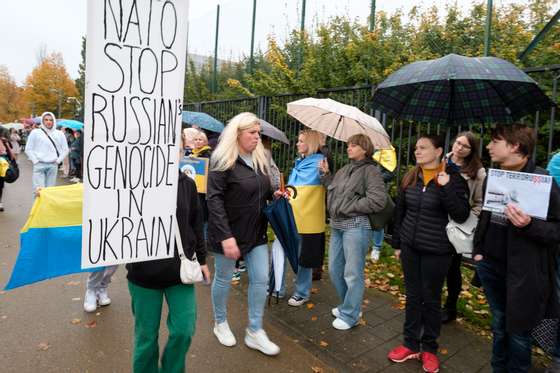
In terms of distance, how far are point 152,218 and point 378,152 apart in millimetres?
4285

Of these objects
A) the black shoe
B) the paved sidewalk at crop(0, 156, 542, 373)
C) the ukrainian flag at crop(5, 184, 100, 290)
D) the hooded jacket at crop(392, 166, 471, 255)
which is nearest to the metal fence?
the hooded jacket at crop(392, 166, 471, 255)

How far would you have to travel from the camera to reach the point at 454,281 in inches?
154

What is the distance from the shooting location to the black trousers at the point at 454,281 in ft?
12.8

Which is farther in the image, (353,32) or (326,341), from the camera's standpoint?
(353,32)

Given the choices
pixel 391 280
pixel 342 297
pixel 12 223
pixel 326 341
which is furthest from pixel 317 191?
pixel 12 223

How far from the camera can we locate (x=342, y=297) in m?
3.92

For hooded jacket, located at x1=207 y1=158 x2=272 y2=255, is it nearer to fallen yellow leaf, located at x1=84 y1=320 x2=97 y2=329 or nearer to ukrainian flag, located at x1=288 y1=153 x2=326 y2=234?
ukrainian flag, located at x1=288 y1=153 x2=326 y2=234

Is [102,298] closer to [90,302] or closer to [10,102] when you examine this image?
[90,302]

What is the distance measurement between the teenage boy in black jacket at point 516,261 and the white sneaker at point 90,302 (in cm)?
344

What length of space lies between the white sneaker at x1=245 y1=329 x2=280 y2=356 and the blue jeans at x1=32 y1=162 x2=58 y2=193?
6404 millimetres

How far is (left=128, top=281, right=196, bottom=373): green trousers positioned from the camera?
7.80 feet

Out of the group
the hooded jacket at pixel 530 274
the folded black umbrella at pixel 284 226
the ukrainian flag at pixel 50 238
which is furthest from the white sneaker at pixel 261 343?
the hooded jacket at pixel 530 274

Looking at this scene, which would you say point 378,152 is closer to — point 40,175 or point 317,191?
point 317,191

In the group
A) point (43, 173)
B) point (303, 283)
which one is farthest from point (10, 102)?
point (303, 283)
